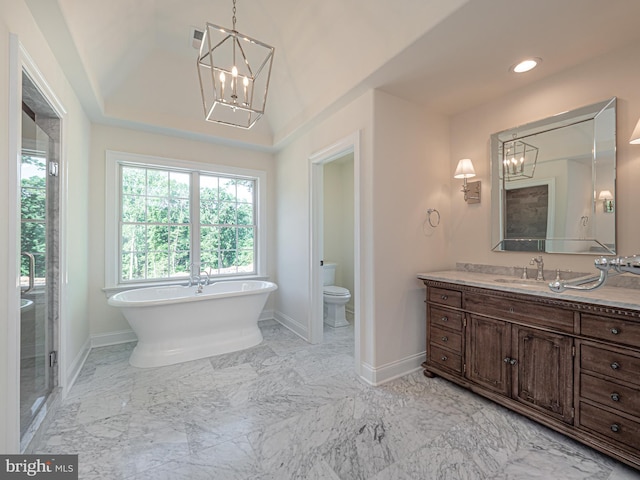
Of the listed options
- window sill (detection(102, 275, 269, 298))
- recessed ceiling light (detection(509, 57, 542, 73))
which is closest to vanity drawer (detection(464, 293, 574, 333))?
recessed ceiling light (detection(509, 57, 542, 73))

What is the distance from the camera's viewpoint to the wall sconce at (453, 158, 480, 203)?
8.48 ft

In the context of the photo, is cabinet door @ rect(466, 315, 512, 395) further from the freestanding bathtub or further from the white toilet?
the freestanding bathtub

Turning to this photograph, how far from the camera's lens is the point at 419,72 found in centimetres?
222

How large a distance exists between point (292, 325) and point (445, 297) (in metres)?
2.05

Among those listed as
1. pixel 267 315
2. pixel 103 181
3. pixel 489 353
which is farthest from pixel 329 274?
pixel 103 181

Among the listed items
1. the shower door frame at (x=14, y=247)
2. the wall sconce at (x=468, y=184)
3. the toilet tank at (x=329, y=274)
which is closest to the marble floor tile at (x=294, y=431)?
the shower door frame at (x=14, y=247)

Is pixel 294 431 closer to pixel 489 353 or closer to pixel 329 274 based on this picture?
pixel 489 353

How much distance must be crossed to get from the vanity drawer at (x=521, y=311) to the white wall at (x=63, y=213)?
2.80 m

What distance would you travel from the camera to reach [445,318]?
2443 mm

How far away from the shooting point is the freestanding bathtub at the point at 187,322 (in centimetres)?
277

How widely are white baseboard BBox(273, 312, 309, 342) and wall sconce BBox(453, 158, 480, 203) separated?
7.42 ft

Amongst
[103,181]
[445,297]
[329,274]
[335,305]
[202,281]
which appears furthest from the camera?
[329,274]

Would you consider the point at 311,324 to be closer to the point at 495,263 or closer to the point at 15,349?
the point at 495,263

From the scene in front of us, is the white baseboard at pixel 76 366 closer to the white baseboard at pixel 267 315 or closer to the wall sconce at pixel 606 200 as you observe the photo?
the white baseboard at pixel 267 315
